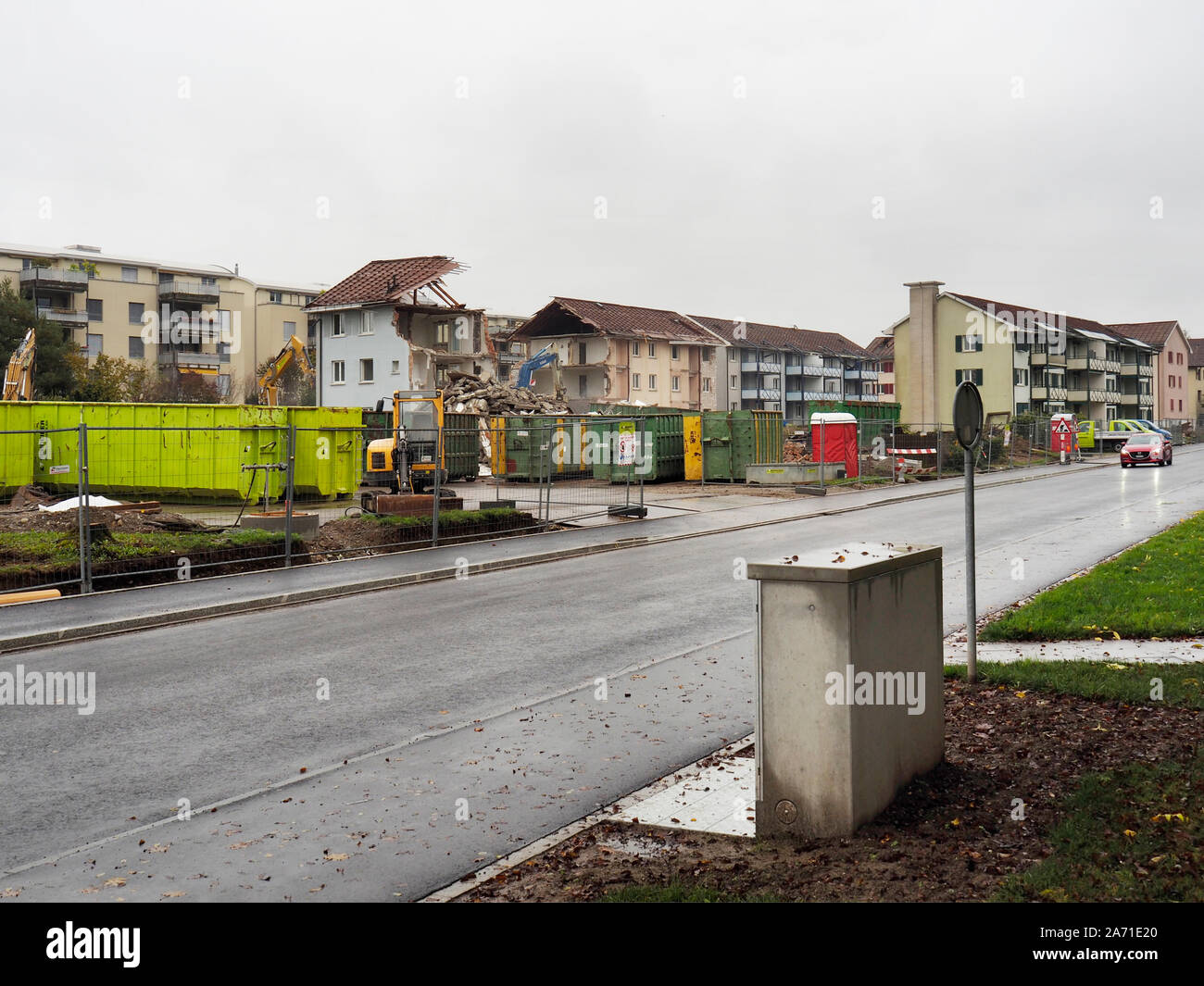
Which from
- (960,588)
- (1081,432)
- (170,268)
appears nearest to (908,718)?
(960,588)

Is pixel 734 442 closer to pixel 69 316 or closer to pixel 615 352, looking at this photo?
pixel 615 352

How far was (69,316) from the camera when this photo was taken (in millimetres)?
77188

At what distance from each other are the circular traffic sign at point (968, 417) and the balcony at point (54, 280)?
77.0 metres

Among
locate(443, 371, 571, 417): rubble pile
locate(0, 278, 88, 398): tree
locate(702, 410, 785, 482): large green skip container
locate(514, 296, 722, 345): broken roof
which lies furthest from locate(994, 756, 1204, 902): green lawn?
locate(514, 296, 722, 345): broken roof

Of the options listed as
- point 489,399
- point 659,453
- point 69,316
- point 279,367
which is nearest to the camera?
point 659,453

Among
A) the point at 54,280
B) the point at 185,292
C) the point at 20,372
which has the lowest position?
the point at 20,372

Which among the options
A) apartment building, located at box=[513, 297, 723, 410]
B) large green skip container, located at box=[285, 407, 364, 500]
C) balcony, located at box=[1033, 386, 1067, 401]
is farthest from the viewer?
balcony, located at box=[1033, 386, 1067, 401]

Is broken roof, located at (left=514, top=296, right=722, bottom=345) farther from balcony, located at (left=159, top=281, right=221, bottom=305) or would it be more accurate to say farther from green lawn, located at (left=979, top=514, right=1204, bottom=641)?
green lawn, located at (left=979, top=514, right=1204, bottom=641)

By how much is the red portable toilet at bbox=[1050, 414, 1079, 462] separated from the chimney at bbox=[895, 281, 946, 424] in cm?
1991

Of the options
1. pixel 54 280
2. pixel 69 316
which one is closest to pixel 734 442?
pixel 54 280

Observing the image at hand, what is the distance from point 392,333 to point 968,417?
186ft

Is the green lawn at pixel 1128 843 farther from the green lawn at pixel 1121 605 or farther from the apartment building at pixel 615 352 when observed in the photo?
the apartment building at pixel 615 352

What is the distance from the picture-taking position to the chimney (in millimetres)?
75125
